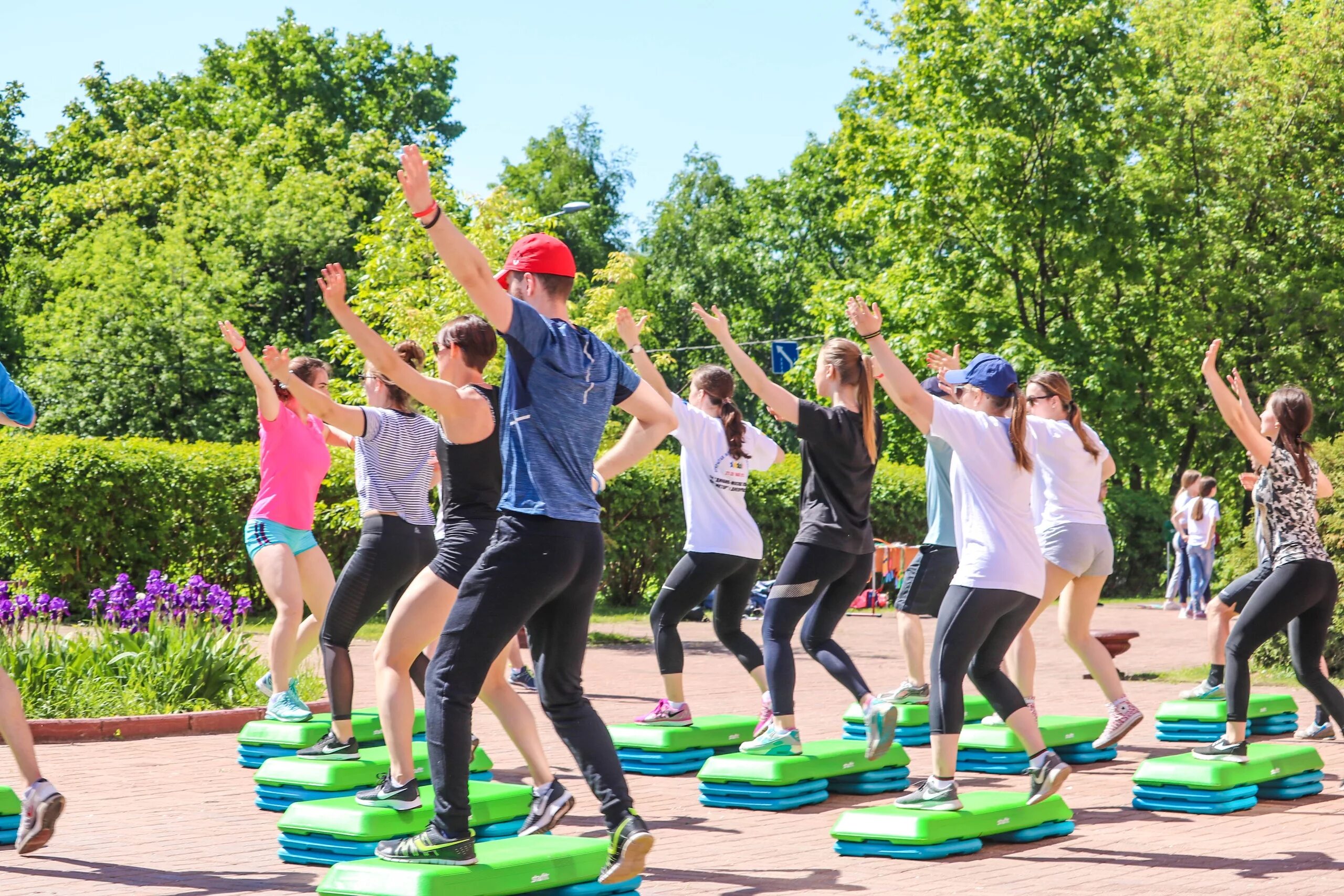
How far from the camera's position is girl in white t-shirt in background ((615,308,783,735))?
308 inches

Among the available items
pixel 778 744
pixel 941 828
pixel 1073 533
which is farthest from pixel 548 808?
pixel 1073 533

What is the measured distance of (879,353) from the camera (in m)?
5.61

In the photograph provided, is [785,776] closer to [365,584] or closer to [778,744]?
[778,744]

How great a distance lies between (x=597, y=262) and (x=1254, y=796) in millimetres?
48528

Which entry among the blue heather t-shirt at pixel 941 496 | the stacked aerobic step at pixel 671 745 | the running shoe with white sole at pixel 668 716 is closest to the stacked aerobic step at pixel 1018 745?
the blue heather t-shirt at pixel 941 496

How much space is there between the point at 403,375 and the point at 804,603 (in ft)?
10.8

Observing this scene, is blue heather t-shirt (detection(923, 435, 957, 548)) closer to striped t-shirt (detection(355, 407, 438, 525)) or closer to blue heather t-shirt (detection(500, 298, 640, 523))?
striped t-shirt (detection(355, 407, 438, 525))

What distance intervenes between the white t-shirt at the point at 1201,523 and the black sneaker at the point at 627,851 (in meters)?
19.4

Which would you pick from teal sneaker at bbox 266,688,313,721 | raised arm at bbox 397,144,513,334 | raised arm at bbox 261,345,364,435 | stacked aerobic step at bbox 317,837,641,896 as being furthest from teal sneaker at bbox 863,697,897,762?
raised arm at bbox 397,144,513,334

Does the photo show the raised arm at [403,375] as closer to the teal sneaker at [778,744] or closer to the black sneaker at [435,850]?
the black sneaker at [435,850]

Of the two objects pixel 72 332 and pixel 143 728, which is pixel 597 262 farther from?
pixel 143 728

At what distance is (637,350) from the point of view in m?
7.02

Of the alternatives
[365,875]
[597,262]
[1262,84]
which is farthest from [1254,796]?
[597,262]

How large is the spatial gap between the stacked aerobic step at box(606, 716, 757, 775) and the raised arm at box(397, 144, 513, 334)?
429 cm
